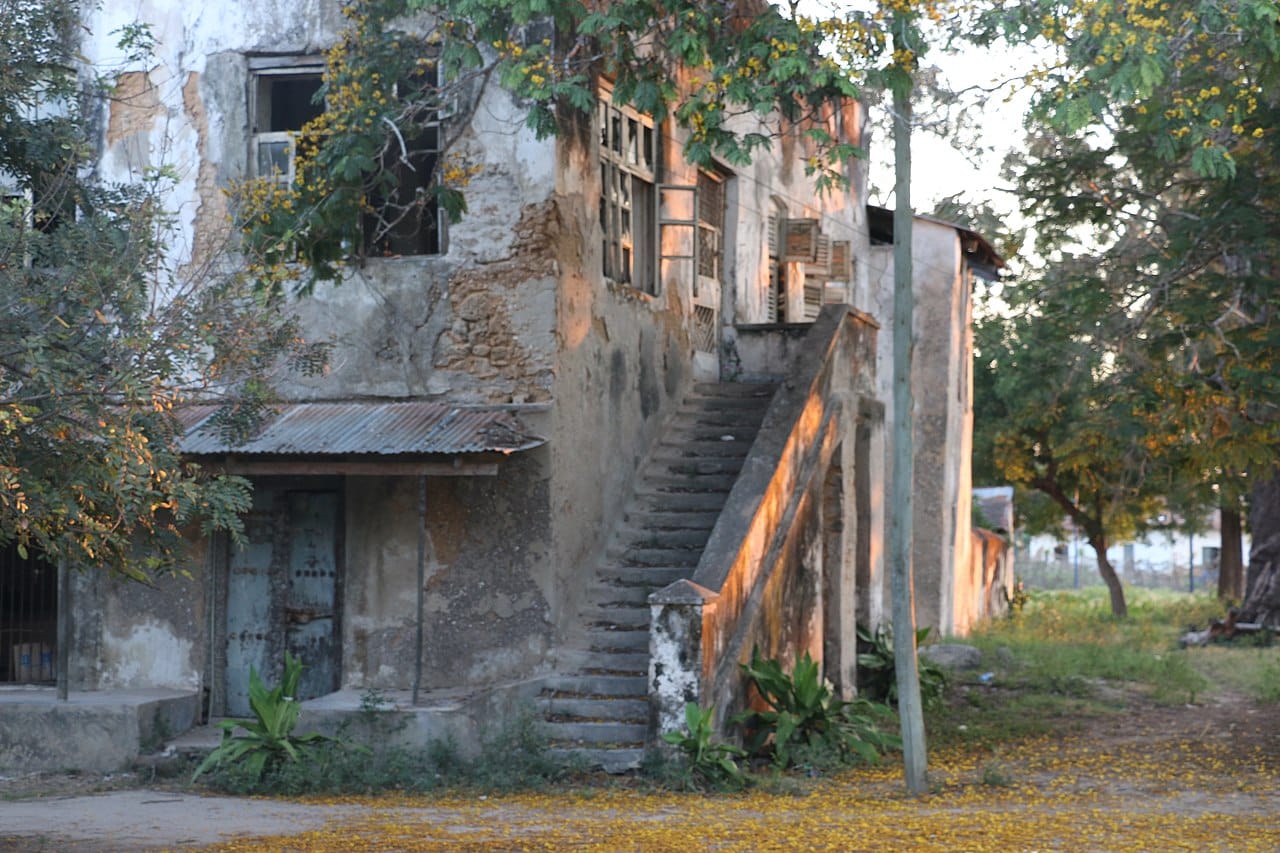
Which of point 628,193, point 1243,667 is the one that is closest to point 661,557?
point 628,193

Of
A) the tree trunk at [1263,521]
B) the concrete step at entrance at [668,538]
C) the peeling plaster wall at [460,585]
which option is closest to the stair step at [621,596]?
the concrete step at entrance at [668,538]

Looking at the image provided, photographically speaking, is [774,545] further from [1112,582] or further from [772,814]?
[1112,582]

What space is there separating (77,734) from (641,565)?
475cm

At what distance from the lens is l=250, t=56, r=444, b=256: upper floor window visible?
13.9 meters

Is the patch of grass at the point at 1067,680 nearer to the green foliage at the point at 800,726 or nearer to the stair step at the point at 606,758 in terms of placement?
the green foliage at the point at 800,726

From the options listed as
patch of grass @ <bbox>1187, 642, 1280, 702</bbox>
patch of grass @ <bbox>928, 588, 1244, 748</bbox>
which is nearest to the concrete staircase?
patch of grass @ <bbox>928, 588, 1244, 748</bbox>

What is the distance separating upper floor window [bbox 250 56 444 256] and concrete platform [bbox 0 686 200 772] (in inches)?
164

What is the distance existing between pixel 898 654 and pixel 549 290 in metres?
4.19

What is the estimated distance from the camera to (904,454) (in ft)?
37.6

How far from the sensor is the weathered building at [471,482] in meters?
12.8

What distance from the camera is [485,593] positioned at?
1343 cm

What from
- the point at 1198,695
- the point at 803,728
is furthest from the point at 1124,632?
the point at 803,728

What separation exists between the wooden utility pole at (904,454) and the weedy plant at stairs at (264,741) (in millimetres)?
4103

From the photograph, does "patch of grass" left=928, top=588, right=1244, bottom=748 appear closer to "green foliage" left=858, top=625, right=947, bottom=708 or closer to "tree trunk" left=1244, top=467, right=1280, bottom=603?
"green foliage" left=858, top=625, right=947, bottom=708
